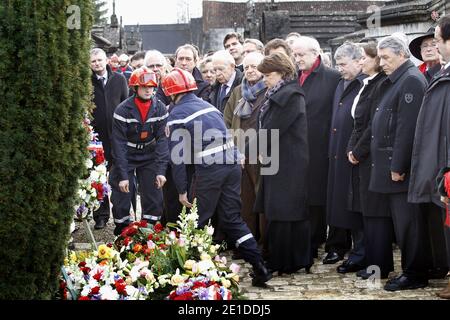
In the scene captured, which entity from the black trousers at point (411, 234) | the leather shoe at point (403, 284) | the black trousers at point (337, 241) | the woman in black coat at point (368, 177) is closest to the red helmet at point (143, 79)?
the woman in black coat at point (368, 177)

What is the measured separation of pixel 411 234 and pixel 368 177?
73cm

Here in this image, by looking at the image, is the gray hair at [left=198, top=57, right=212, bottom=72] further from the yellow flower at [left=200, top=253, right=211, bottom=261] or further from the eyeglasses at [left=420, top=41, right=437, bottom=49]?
the yellow flower at [left=200, top=253, right=211, bottom=261]

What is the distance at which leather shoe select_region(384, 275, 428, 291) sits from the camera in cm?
724

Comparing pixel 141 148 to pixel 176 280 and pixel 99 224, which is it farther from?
pixel 176 280

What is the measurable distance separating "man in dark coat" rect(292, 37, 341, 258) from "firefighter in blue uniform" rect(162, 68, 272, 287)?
4.56 feet

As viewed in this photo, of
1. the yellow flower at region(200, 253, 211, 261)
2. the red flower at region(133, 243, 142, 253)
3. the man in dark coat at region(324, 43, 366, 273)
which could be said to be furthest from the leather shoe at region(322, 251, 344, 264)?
the yellow flower at region(200, 253, 211, 261)

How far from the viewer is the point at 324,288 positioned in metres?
7.47

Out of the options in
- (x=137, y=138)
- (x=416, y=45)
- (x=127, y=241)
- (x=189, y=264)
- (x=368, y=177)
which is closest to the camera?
(x=189, y=264)

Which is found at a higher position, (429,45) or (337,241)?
(429,45)

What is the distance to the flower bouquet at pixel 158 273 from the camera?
5.30 metres

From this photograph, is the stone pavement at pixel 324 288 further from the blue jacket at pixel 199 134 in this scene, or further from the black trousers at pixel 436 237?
the blue jacket at pixel 199 134

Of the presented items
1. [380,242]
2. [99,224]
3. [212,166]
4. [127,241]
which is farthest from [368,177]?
[99,224]

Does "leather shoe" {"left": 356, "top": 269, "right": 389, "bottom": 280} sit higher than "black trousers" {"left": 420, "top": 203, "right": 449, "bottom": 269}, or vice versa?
"black trousers" {"left": 420, "top": 203, "right": 449, "bottom": 269}
